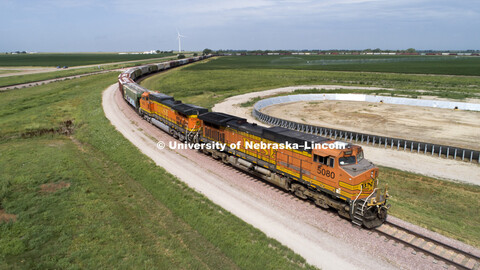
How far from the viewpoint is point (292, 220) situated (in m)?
15.4

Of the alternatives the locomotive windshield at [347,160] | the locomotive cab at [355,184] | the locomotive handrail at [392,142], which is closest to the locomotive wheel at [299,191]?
the locomotive cab at [355,184]

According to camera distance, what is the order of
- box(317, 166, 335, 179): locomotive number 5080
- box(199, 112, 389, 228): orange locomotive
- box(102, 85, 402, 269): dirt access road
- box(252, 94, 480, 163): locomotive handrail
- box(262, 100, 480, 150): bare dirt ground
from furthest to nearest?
box(262, 100, 480, 150): bare dirt ground
box(252, 94, 480, 163): locomotive handrail
box(317, 166, 335, 179): locomotive number 5080
box(199, 112, 389, 228): orange locomotive
box(102, 85, 402, 269): dirt access road

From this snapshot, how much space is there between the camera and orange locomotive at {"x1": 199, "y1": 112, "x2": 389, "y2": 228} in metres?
14.3

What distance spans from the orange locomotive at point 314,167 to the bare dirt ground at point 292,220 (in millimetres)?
753

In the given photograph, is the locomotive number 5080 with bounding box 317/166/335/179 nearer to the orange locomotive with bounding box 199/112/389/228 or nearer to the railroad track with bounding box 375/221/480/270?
the orange locomotive with bounding box 199/112/389/228

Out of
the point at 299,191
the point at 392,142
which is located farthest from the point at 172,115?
the point at 392,142

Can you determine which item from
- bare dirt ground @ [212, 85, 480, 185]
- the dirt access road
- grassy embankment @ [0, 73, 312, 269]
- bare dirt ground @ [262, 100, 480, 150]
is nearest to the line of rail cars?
the dirt access road

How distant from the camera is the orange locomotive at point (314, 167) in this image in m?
14.3

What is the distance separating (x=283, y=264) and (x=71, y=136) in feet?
106

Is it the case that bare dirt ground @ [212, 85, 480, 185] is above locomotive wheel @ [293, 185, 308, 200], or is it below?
below

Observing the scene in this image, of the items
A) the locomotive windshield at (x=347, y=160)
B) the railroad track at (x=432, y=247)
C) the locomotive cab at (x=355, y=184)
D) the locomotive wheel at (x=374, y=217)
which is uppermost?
the locomotive windshield at (x=347, y=160)

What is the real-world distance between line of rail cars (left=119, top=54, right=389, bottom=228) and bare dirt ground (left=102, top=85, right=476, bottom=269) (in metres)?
0.71

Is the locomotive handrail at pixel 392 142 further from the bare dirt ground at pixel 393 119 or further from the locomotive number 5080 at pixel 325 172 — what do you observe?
the locomotive number 5080 at pixel 325 172

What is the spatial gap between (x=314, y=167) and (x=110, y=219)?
12.0 meters
